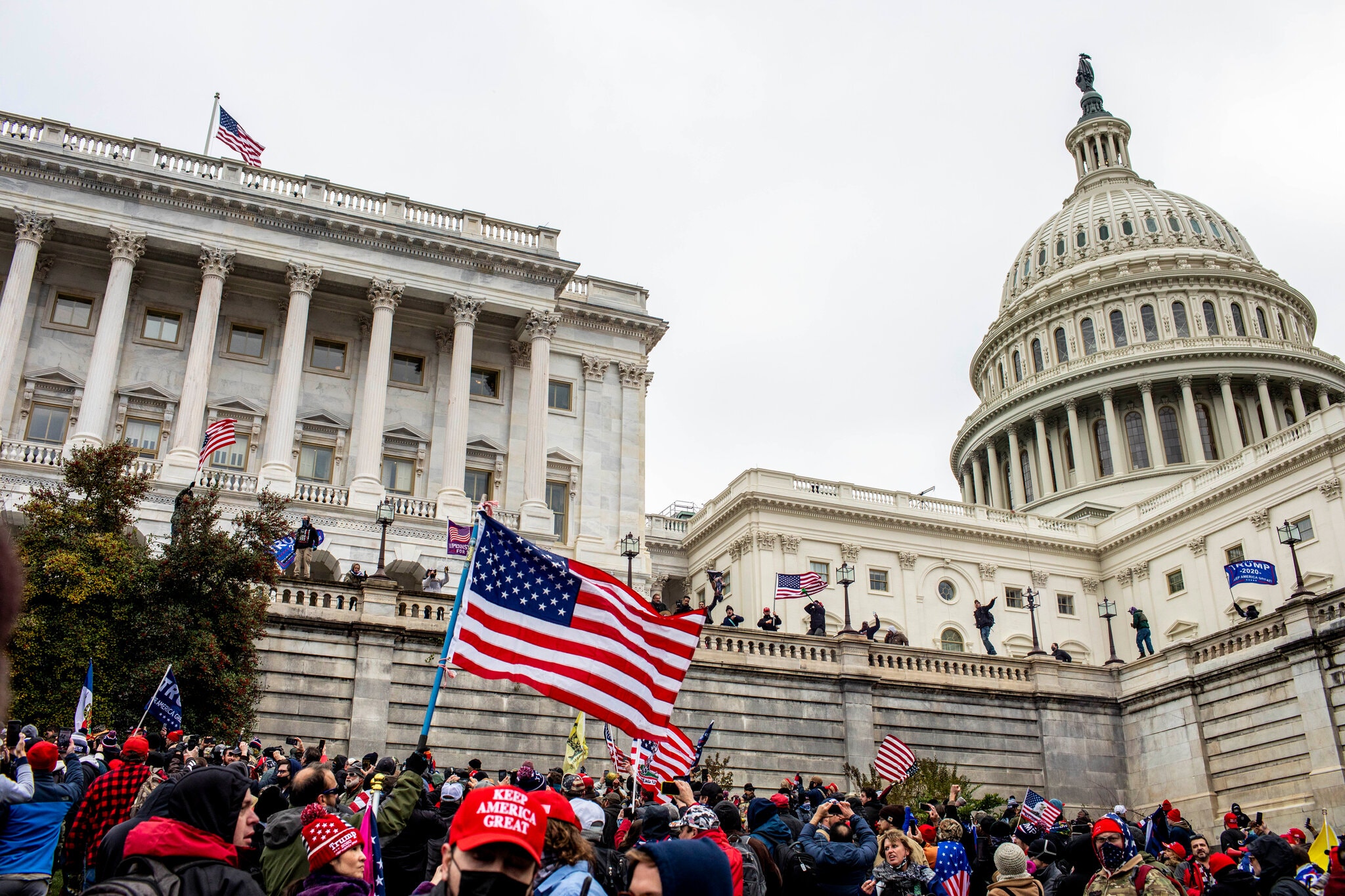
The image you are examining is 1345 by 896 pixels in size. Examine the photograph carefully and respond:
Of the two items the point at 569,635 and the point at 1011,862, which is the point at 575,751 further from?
the point at 1011,862

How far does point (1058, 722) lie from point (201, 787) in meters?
32.2

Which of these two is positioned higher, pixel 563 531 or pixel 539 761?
pixel 563 531

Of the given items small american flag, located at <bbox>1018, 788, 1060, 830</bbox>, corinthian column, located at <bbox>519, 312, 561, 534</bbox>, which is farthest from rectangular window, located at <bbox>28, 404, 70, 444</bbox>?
small american flag, located at <bbox>1018, 788, 1060, 830</bbox>

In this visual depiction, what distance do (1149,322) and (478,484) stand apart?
205 feet

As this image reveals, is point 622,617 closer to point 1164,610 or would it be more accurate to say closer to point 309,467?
point 309,467

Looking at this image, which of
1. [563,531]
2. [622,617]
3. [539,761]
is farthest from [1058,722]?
[622,617]

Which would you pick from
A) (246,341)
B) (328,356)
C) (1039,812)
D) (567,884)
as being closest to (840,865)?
(567,884)

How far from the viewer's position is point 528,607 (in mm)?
12062

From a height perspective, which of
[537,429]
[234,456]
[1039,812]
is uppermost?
[537,429]

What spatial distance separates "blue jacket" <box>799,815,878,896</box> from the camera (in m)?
10.2

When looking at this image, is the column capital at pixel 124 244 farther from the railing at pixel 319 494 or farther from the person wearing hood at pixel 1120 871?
the person wearing hood at pixel 1120 871

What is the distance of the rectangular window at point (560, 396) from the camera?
51.0 m

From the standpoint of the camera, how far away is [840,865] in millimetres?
10148

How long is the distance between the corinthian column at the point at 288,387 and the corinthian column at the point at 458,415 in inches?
217
